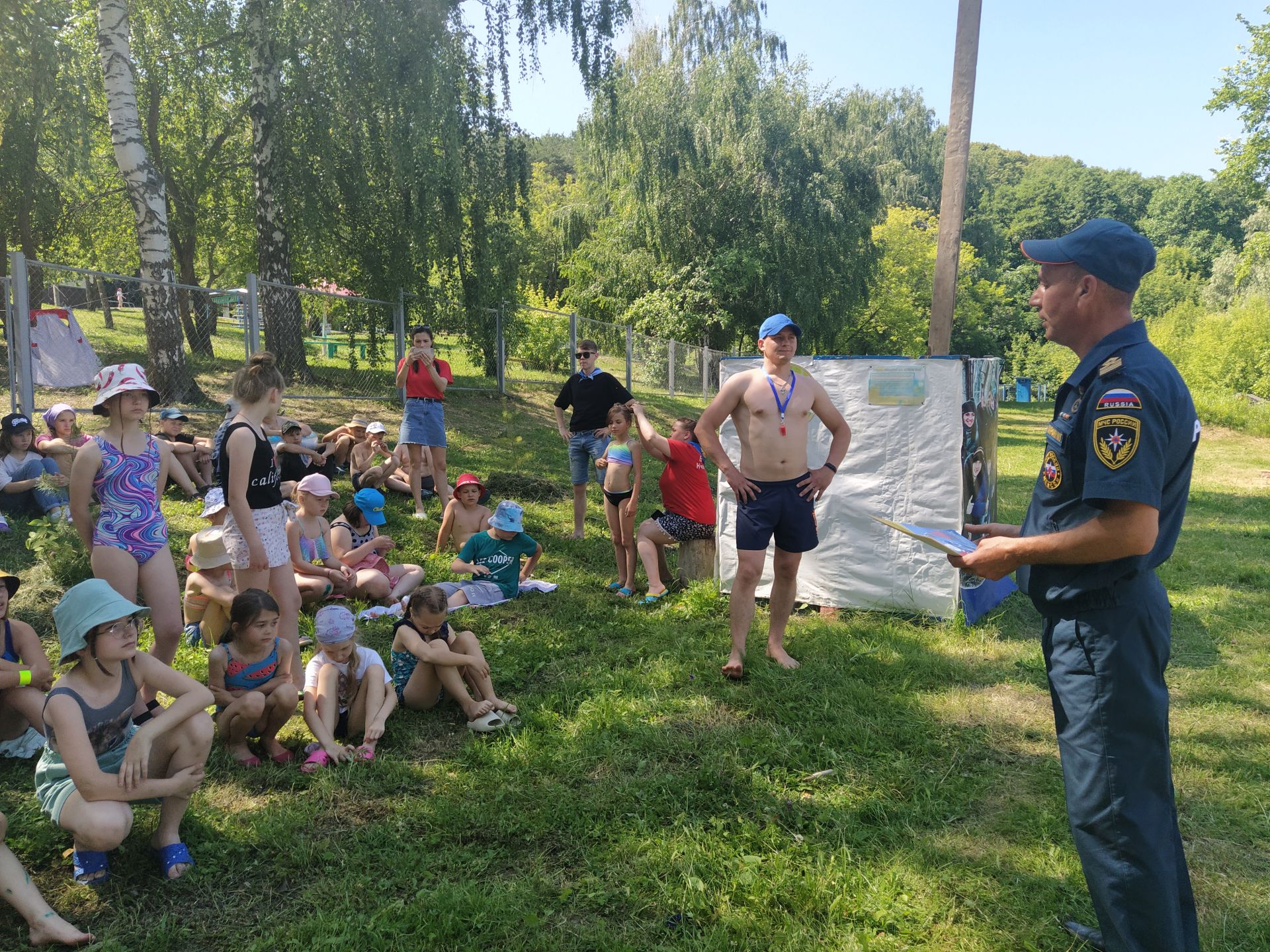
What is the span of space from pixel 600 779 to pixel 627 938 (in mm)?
1074

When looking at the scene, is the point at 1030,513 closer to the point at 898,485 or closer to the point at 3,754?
the point at 898,485

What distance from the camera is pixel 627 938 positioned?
284cm

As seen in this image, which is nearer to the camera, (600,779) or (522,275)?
(600,779)

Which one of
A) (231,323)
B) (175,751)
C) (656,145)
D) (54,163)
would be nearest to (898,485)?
(175,751)

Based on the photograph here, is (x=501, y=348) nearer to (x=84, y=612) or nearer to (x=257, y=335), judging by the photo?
(x=257, y=335)

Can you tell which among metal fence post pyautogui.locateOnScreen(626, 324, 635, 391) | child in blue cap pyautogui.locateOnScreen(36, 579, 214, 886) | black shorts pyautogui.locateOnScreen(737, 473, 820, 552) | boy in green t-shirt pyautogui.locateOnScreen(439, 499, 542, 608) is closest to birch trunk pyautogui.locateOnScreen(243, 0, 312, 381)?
boy in green t-shirt pyautogui.locateOnScreen(439, 499, 542, 608)

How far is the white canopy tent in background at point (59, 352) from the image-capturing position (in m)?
8.17

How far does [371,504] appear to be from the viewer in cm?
721

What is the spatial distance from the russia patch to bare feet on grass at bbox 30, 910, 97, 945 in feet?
11.7

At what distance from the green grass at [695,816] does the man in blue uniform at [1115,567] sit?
28.3 inches

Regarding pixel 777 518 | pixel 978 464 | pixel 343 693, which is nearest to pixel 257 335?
pixel 343 693

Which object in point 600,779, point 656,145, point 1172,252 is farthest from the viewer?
point 1172,252

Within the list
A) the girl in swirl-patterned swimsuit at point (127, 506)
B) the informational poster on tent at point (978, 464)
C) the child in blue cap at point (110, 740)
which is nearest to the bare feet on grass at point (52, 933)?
the child in blue cap at point (110, 740)

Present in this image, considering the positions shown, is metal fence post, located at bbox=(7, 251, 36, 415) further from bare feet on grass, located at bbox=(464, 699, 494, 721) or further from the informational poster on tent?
the informational poster on tent
